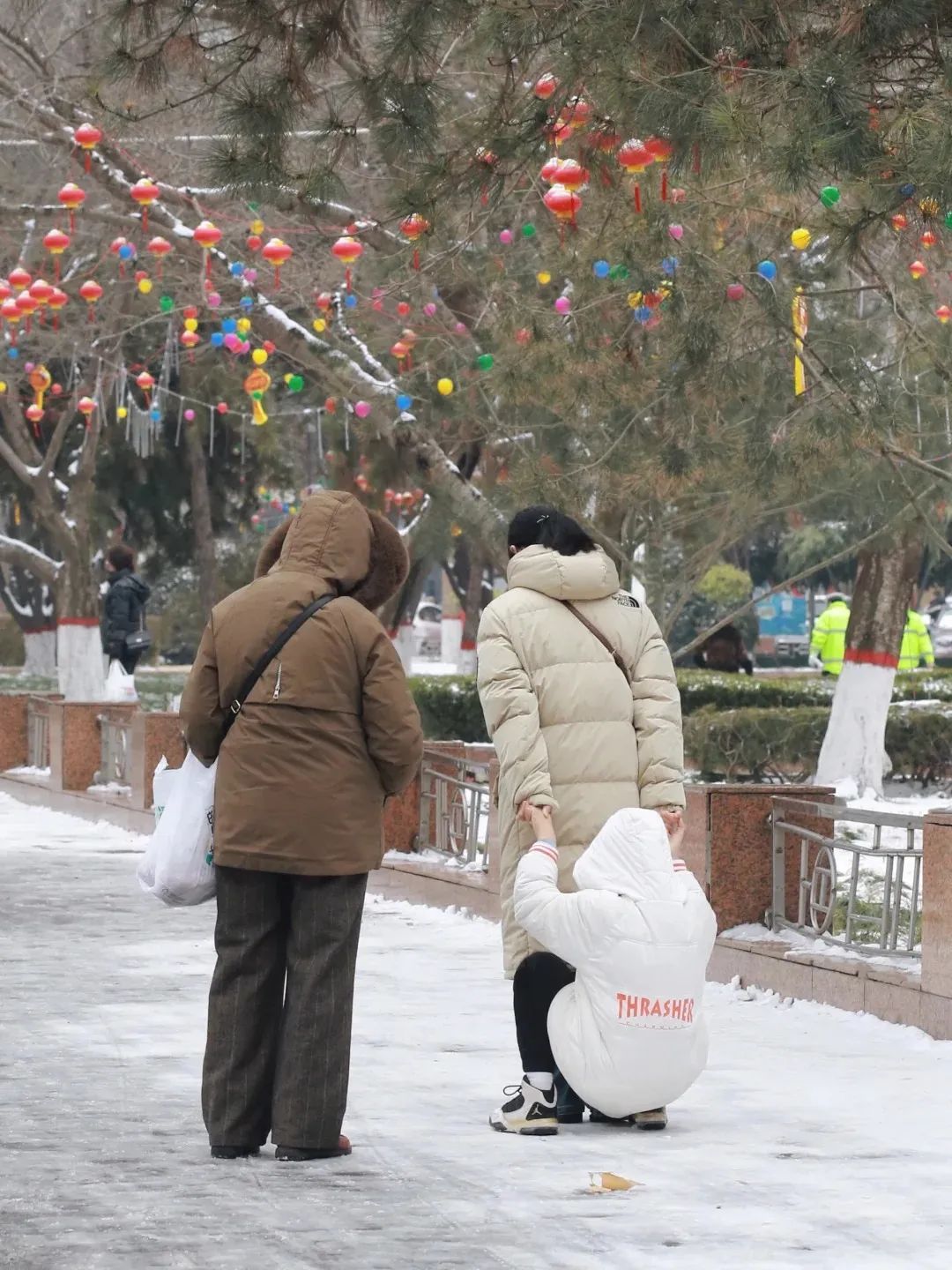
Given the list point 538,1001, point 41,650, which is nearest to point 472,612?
point 41,650

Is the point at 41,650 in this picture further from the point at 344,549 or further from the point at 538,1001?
the point at 344,549

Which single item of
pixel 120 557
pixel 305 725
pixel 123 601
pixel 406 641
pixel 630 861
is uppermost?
pixel 120 557

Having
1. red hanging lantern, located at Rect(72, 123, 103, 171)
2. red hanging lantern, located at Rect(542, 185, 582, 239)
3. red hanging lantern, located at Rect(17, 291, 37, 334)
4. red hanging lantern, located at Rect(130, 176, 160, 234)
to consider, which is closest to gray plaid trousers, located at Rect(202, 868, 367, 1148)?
red hanging lantern, located at Rect(542, 185, 582, 239)

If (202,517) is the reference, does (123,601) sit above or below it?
below

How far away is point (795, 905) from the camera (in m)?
9.36

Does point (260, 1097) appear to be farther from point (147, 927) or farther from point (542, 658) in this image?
point (147, 927)

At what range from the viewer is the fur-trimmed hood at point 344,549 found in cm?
598

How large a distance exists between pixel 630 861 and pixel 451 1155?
0.96m

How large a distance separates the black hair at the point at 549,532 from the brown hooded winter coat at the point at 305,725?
30.8 inches

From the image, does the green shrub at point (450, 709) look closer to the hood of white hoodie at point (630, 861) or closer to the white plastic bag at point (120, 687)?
the white plastic bag at point (120, 687)

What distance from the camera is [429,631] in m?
65.1

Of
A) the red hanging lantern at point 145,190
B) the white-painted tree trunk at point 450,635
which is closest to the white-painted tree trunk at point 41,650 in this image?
the white-painted tree trunk at point 450,635

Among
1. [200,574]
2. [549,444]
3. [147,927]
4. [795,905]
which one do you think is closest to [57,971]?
[147,927]

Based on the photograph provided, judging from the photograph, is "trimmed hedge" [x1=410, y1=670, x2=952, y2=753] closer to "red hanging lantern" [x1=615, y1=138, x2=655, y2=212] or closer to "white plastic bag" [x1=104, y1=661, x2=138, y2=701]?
"white plastic bag" [x1=104, y1=661, x2=138, y2=701]
